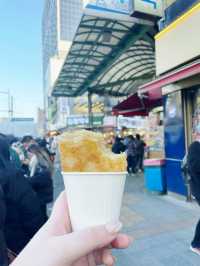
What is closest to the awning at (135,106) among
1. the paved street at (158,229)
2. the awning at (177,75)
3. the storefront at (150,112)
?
the storefront at (150,112)

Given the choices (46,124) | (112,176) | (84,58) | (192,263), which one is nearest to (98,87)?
(84,58)

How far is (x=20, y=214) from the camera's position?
2.67 metres

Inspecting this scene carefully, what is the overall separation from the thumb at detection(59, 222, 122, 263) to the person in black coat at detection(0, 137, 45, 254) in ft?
5.23

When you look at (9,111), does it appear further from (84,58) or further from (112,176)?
(112,176)

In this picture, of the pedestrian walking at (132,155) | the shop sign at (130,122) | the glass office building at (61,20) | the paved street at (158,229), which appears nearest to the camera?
the paved street at (158,229)

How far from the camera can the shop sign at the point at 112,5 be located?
7.92 meters

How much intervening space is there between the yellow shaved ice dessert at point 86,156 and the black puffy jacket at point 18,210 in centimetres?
159

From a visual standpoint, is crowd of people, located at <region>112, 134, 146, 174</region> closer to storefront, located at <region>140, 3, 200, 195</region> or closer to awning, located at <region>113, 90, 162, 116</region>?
awning, located at <region>113, 90, 162, 116</region>

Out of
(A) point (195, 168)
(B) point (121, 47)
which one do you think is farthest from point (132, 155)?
(A) point (195, 168)

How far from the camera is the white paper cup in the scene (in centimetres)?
108

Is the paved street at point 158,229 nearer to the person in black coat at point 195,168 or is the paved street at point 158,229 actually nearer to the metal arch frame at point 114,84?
the person in black coat at point 195,168

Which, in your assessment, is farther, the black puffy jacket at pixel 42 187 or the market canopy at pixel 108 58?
the market canopy at pixel 108 58

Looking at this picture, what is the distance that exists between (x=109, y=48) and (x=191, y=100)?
4.27 metres

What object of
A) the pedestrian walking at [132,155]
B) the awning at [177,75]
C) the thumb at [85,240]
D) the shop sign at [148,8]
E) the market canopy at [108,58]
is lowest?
the pedestrian walking at [132,155]
